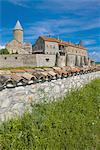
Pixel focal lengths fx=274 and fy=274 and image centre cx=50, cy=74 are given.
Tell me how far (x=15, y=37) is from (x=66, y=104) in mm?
92340

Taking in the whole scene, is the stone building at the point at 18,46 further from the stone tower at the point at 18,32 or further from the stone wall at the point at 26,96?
the stone wall at the point at 26,96

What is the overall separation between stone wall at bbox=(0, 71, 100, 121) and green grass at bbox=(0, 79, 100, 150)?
157mm

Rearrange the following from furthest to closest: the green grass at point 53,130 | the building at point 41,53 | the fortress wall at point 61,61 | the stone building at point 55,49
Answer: the stone building at point 55,49 < the fortress wall at point 61,61 < the building at point 41,53 < the green grass at point 53,130

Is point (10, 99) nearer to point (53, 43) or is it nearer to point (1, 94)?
point (1, 94)

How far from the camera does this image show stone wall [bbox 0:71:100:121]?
475cm

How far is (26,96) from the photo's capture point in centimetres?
555

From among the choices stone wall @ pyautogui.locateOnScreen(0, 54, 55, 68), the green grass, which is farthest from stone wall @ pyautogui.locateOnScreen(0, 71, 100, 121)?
stone wall @ pyautogui.locateOnScreen(0, 54, 55, 68)

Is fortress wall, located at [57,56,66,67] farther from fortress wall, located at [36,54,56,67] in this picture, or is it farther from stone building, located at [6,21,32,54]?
stone building, located at [6,21,32,54]

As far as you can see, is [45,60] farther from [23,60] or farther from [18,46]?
[18,46]

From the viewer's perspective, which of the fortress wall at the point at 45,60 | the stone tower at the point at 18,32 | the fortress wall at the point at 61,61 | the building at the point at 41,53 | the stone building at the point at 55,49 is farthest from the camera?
the stone tower at the point at 18,32

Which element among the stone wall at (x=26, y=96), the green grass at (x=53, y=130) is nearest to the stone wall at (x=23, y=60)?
the stone wall at (x=26, y=96)

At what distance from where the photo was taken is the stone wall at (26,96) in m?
4.75

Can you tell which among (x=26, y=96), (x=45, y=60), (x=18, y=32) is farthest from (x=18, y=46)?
(x=26, y=96)

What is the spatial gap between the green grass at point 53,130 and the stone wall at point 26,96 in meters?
0.16
